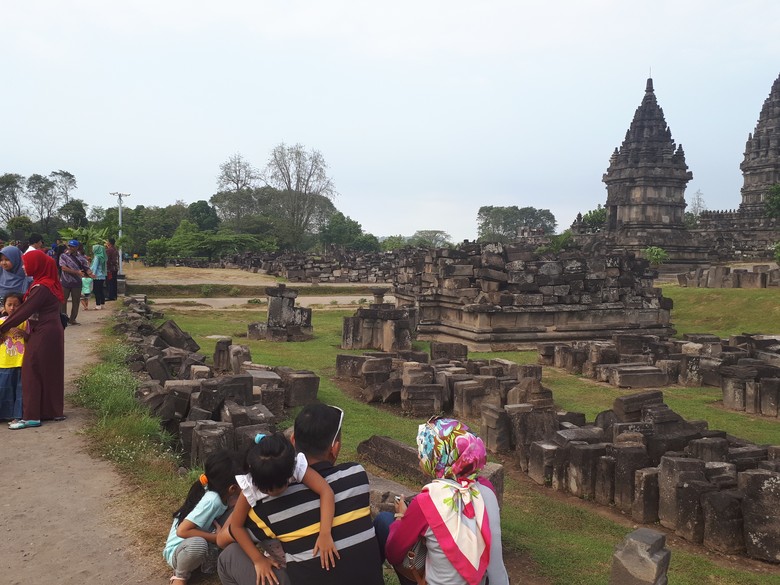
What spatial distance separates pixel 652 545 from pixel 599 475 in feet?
8.65

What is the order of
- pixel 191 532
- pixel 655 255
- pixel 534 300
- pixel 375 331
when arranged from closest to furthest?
1. pixel 191 532
2. pixel 375 331
3. pixel 534 300
4. pixel 655 255

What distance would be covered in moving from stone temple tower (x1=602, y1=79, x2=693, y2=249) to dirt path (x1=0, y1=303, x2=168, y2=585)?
37025 millimetres

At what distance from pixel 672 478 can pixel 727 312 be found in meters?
17.2

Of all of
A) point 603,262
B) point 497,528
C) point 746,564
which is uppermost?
point 603,262

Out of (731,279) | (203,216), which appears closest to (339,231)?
(203,216)

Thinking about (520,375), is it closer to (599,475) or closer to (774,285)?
(599,475)

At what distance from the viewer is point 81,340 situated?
1182 cm

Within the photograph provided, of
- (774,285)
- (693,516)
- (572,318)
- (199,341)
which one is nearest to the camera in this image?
(693,516)

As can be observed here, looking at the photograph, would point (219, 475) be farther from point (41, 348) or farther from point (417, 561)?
point (41, 348)

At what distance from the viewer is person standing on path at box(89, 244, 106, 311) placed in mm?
16731

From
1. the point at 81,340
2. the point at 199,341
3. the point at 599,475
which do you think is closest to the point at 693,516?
the point at 599,475

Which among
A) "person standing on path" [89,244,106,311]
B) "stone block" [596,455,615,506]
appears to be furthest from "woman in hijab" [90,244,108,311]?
"stone block" [596,455,615,506]

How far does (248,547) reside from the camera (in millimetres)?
3127

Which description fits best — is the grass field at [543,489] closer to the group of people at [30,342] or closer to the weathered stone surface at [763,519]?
the weathered stone surface at [763,519]
